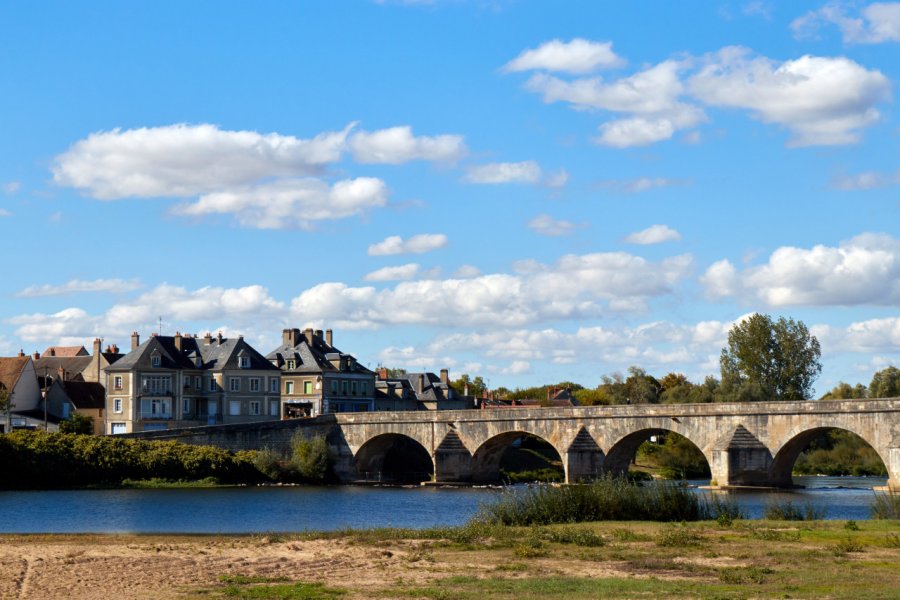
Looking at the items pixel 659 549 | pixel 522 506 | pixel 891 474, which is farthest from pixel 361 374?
pixel 659 549

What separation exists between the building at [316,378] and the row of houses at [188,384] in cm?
6

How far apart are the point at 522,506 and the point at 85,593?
1190cm

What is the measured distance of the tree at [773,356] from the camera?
260 feet

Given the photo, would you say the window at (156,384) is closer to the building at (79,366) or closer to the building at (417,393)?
the building at (79,366)

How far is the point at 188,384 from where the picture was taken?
70438 millimetres

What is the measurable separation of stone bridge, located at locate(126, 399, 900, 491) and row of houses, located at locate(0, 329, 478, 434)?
34.1ft

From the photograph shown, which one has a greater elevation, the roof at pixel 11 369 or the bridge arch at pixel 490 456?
the roof at pixel 11 369

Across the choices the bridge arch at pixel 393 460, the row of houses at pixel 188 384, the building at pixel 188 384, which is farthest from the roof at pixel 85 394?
the bridge arch at pixel 393 460

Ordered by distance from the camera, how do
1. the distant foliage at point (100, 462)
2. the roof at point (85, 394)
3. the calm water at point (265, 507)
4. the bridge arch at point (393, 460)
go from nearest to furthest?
the calm water at point (265, 507), the distant foliage at point (100, 462), the bridge arch at point (393, 460), the roof at point (85, 394)

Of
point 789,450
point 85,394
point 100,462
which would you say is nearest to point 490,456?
point 789,450

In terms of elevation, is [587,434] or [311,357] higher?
[311,357]

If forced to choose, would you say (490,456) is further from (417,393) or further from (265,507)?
(417,393)

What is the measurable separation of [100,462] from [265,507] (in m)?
15.1

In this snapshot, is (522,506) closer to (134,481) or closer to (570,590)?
(570,590)
